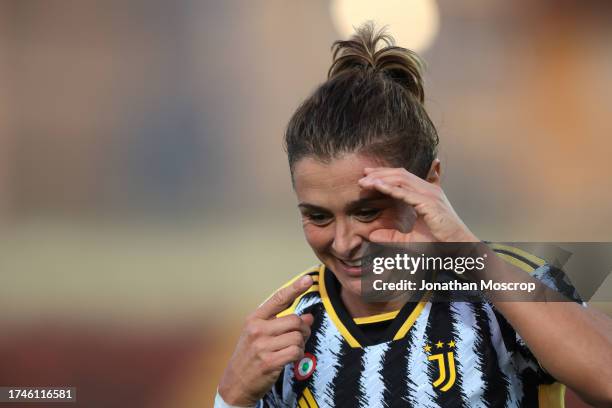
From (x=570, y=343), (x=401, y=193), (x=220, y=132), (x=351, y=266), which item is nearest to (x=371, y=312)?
(x=351, y=266)

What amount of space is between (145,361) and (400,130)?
479 centimetres

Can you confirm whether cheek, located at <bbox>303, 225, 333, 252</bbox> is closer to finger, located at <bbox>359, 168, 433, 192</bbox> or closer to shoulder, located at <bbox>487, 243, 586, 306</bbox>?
finger, located at <bbox>359, 168, 433, 192</bbox>

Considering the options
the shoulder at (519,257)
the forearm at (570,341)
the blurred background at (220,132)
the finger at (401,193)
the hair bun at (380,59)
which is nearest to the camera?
the forearm at (570,341)

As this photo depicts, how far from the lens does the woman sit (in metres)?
1.22

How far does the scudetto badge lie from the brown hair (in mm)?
402

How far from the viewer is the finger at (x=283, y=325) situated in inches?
49.6

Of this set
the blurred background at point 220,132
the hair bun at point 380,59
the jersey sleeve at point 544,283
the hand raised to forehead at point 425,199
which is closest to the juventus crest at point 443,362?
the jersey sleeve at point 544,283

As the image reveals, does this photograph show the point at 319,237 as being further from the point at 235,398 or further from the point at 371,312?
the point at 235,398

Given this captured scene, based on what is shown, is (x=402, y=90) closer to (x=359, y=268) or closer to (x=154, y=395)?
(x=359, y=268)

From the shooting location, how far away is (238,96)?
8.38 m

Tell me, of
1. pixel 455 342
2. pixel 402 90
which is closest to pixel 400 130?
pixel 402 90

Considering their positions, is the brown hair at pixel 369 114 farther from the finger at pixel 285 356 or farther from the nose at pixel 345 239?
the finger at pixel 285 356

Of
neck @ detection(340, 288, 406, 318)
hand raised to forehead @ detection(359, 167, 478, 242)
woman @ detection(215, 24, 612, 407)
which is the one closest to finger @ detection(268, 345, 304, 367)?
woman @ detection(215, 24, 612, 407)

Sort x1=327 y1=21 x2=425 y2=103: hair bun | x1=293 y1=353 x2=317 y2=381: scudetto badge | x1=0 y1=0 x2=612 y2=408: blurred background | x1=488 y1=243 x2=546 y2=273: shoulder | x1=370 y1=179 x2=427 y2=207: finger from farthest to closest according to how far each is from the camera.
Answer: x1=0 y1=0 x2=612 y2=408: blurred background < x1=327 y1=21 x2=425 y2=103: hair bun < x1=293 y1=353 x2=317 y2=381: scudetto badge < x1=488 y1=243 x2=546 y2=273: shoulder < x1=370 y1=179 x2=427 y2=207: finger
